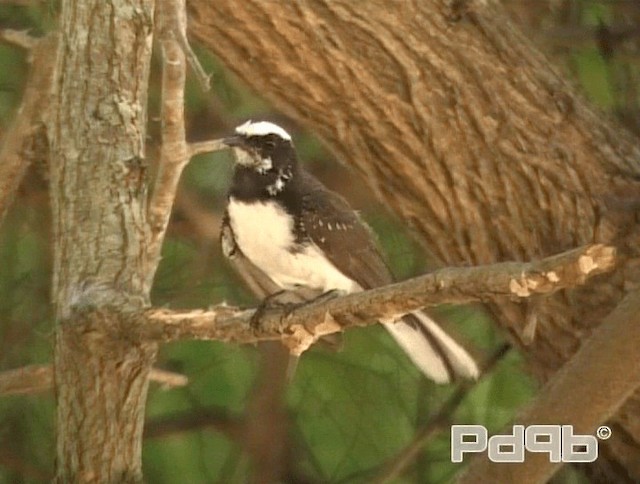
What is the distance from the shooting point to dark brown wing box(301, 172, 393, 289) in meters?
1.85

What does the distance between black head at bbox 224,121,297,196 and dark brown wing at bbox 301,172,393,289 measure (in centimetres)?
4

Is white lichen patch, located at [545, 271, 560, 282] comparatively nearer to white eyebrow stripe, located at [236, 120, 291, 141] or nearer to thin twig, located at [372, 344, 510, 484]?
white eyebrow stripe, located at [236, 120, 291, 141]

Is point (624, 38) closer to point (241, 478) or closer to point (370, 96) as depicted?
point (370, 96)

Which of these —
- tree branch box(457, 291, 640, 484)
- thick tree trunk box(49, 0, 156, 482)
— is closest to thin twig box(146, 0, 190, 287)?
thick tree trunk box(49, 0, 156, 482)

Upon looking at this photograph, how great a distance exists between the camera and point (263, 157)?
1.85 metres

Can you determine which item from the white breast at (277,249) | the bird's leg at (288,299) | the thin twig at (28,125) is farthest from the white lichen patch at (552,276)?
the thin twig at (28,125)

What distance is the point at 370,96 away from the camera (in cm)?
212

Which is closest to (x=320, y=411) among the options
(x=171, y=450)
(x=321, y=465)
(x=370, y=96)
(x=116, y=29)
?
(x=321, y=465)

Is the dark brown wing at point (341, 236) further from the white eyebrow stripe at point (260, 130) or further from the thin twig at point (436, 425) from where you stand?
the thin twig at point (436, 425)

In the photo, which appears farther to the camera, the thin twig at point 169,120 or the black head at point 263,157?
the black head at point 263,157

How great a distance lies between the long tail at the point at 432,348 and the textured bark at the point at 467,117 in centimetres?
16

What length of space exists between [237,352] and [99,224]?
3.36ft

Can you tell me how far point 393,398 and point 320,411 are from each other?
142 mm

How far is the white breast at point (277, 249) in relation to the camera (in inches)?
71.6
